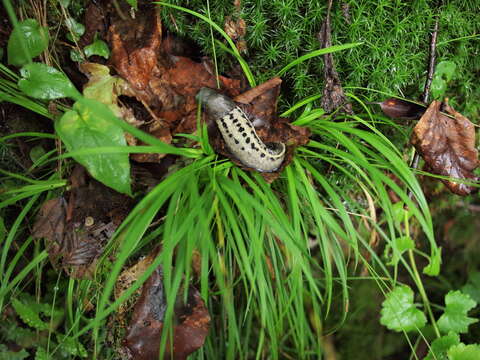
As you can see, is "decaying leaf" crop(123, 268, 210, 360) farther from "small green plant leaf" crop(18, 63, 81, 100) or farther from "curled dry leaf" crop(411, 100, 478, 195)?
"curled dry leaf" crop(411, 100, 478, 195)

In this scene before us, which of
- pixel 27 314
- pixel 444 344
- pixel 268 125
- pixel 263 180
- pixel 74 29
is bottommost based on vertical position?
pixel 444 344

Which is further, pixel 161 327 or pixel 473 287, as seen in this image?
pixel 473 287

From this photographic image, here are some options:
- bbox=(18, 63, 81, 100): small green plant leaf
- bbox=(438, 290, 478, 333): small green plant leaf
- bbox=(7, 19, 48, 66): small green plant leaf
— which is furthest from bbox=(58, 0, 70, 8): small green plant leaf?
bbox=(438, 290, 478, 333): small green plant leaf

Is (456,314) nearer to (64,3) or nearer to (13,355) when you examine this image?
(13,355)

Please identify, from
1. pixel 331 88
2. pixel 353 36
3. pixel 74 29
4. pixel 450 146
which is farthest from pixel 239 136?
pixel 450 146

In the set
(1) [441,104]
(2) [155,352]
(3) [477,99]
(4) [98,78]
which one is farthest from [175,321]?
(3) [477,99]
